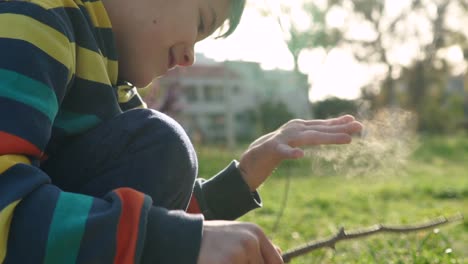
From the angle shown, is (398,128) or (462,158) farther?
(462,158)

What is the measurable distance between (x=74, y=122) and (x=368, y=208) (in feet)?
14.9

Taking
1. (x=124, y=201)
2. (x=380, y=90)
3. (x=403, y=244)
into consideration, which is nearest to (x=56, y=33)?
(x=124, y=201)

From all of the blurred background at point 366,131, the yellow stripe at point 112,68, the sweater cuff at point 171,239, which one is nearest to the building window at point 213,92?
the blurred background at point 366,131

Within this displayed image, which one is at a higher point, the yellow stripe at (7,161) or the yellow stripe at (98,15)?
Answer: the yellow stripe at (98,15)

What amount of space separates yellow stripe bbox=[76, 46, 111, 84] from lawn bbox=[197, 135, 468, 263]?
94 cm

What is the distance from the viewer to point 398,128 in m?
2.09

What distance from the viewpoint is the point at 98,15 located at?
1105mm

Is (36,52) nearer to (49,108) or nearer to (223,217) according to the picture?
(49,108)

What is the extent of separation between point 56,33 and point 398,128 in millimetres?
1438

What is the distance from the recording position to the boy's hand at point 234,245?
0.85m

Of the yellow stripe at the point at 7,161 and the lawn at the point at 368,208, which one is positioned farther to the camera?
the lawn at the point at 368,208

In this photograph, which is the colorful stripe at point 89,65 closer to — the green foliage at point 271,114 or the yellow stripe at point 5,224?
the yellow stripe at point 5,224

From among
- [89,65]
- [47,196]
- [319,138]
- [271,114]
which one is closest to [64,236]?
[47,196]

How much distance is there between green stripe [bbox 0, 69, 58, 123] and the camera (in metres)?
0.85
